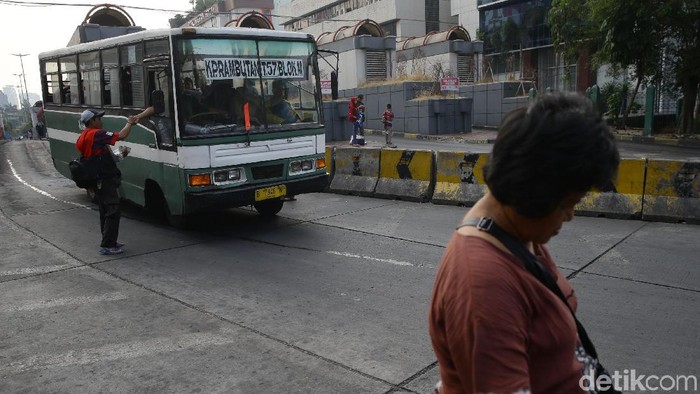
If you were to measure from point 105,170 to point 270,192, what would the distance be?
223 centimetres

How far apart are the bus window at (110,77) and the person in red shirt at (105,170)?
82.4 inches

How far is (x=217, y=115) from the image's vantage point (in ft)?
26.9

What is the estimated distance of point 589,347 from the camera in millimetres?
1872

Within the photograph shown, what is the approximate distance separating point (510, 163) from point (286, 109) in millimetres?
7524

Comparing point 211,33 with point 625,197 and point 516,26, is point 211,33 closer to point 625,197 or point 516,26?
point 625,197

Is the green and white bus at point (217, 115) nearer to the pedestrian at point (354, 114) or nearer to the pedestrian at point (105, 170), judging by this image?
the pedestrian at point (105, 170)

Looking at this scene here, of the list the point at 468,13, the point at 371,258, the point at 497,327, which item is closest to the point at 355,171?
the point at 371,258

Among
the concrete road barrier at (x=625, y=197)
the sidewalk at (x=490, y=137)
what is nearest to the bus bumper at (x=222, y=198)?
the concrete road barrier at (x=625, y=197)

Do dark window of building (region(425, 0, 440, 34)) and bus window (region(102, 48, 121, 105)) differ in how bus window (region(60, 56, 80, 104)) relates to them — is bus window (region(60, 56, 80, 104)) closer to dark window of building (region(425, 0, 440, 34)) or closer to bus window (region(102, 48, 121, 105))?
bus window (region(102, 48, 121, 105))

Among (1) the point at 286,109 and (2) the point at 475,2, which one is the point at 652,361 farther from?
(2) the point at 475,2

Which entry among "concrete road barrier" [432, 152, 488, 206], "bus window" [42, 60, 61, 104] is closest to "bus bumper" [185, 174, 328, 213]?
"concrete road barrier" [432, 152, 488, 206]

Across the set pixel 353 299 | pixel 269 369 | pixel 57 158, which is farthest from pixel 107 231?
pixel 57 158

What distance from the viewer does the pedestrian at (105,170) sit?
7.63 meters

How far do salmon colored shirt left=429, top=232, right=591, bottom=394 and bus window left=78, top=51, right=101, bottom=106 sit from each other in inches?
400
